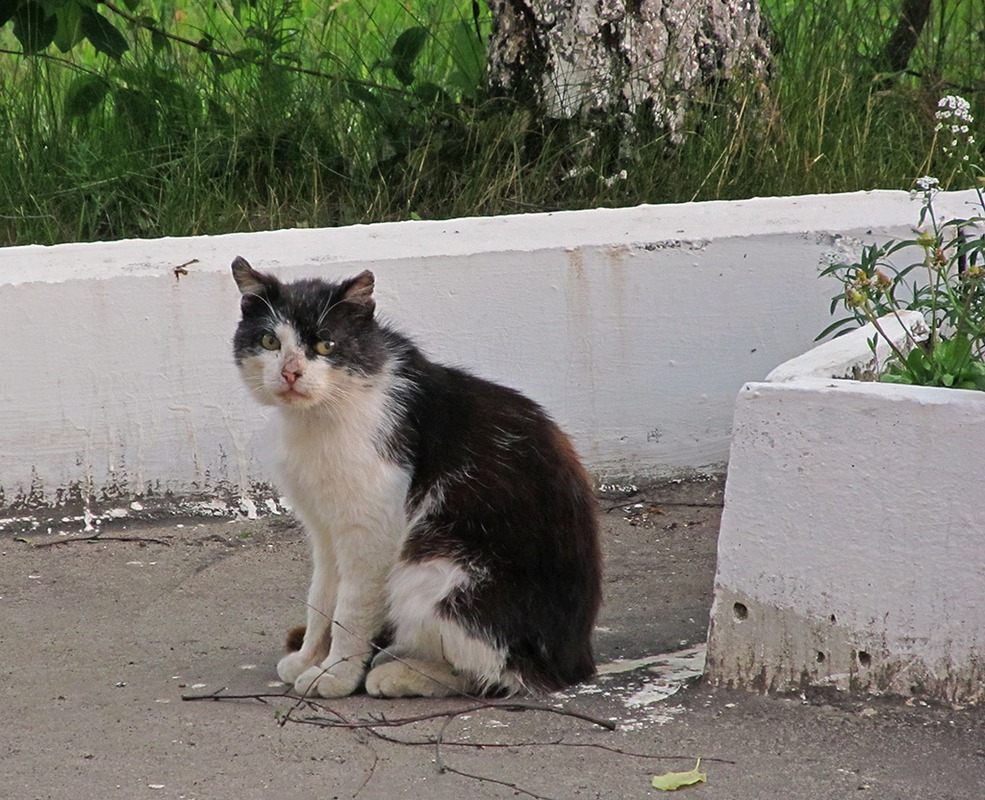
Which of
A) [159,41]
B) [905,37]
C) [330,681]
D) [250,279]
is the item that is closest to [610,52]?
[905,37]

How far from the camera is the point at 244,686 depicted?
347 cm

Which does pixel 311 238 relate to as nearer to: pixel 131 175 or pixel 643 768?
pixel 131 175

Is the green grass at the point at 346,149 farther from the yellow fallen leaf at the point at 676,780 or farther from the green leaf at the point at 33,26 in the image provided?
the yellow fallen leaf at the point at 676,780

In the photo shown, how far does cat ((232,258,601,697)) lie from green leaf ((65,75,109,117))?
2.72m

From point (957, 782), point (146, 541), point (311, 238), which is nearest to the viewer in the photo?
point (957, 782)

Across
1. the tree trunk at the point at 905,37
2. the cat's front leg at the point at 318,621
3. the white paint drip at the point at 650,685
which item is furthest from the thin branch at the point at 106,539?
the tree trunk at the point at 905,37

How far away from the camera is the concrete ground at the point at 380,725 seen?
2789mm

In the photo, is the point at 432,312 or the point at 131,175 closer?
the point at 432,312

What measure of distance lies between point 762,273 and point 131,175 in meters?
2.68

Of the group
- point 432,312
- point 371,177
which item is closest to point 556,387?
point 432,312

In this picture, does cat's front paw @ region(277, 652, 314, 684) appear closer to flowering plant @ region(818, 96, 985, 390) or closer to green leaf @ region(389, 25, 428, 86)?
flowering plant @ region(818, 96, 985, 390)

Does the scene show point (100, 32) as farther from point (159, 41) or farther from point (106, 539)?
point (106, 539)

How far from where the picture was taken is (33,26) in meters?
5.40

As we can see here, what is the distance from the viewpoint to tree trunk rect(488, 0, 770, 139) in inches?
224
